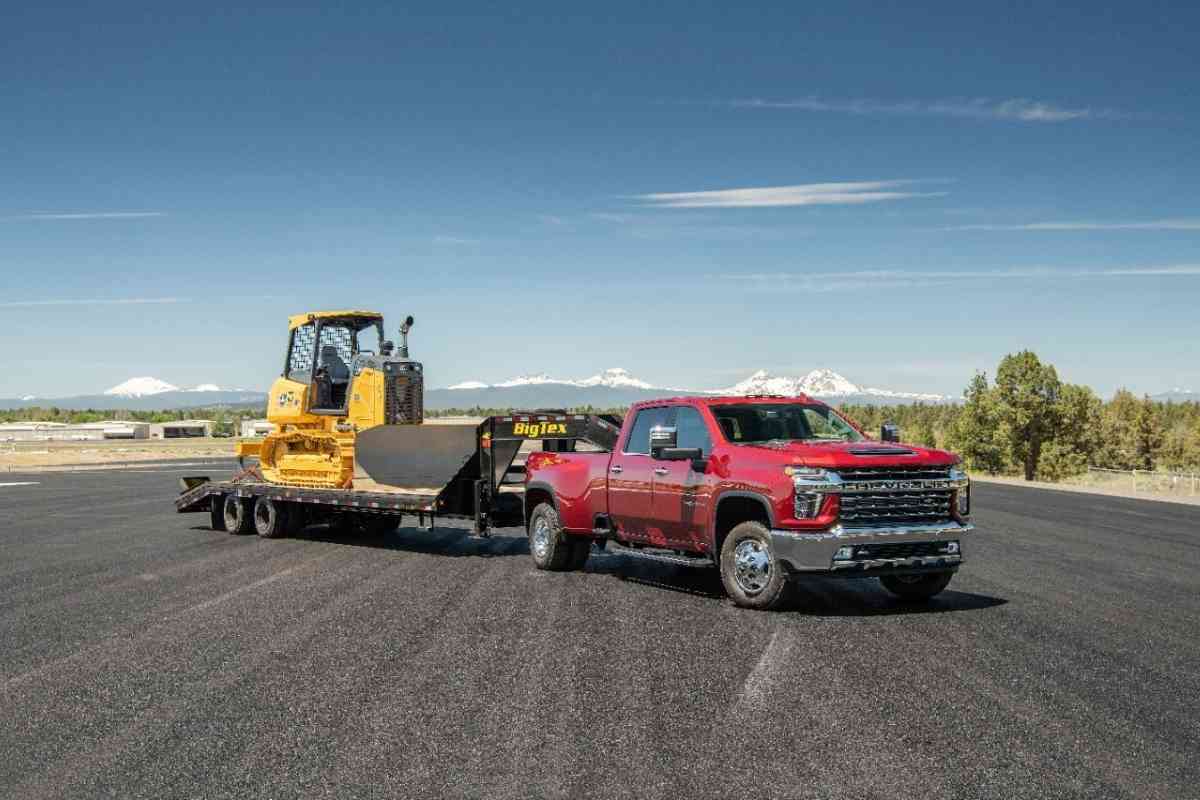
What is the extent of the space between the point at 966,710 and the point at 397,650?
4623 mm

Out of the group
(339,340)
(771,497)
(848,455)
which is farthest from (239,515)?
(848,455)

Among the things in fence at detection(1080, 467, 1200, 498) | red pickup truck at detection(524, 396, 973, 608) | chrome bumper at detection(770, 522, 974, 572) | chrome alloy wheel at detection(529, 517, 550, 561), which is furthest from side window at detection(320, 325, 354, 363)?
fence at detection(1080, 467, 1200, 498)

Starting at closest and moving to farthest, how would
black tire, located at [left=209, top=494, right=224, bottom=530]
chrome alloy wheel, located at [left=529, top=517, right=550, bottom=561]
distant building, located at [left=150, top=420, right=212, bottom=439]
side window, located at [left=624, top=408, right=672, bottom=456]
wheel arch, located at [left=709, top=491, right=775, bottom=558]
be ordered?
1. wheel arch, located at [left=709, top=491, right=775, bottom=558]
2. side window, located at [left=624, top=408, right=672, bottom=456]
3. chrome alloy wheel, located at [left=529, top=517, right=550, bottom=561]
4. black tire, located at [left=209, top=494, right=224, bottom=530]
5. distant building, located at [left=150, top=420, right=212, bottom=439]

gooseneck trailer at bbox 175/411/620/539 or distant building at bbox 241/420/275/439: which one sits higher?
distant building at bbox 241/420/275/439

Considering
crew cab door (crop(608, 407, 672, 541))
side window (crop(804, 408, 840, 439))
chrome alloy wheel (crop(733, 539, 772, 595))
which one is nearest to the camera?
chrome alloy wheel (crop(733, 539, 772, 595))

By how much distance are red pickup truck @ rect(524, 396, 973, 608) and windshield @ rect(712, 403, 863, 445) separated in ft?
0.05

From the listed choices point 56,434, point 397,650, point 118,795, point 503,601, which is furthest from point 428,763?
point 56,434

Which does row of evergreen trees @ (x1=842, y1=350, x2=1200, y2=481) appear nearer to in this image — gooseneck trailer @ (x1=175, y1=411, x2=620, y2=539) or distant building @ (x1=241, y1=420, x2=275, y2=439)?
distant building @ (x1=241, y1=420, x2=275, y2=439)

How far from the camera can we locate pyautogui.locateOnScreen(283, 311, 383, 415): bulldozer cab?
65.7 feet

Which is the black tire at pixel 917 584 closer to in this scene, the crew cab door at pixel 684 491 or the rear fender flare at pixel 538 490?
the crew cab door at pixel 684 491

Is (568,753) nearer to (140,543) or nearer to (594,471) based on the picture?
(594,471)

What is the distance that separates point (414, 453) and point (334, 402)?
137 inches

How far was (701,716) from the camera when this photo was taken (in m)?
7.16

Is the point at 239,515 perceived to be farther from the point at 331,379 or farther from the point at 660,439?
the point at 660,439
